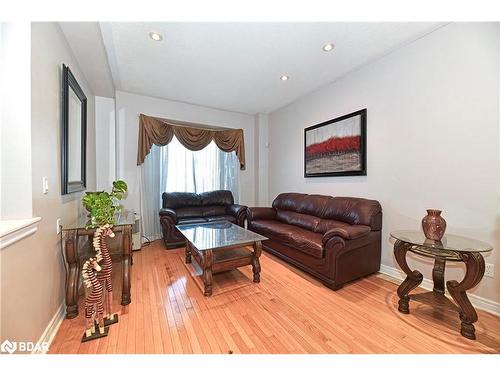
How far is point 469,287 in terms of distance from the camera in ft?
4.66

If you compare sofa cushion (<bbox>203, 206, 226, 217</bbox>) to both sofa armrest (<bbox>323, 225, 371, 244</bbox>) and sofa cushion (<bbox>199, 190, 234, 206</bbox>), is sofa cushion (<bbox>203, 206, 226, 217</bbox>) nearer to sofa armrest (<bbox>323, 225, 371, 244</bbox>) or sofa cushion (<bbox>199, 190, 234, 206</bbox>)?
sofa cushion (<bbox>199, 190, 234, 206</bbox>)

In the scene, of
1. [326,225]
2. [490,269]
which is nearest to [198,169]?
[326,225]

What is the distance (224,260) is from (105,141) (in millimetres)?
2896

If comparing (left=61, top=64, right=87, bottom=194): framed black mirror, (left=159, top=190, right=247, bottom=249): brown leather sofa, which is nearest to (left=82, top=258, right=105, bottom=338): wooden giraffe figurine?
(left=61, top=64, right=87, bottom=194): framed black mirror

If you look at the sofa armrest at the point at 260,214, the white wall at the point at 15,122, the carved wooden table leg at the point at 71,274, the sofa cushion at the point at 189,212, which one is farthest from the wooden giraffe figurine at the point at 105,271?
the sofa armrest at the point at 260,214

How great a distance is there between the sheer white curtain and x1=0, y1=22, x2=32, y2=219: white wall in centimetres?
252

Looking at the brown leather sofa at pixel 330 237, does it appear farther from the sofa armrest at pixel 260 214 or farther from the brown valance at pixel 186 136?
the brown valance at pixel 186 136

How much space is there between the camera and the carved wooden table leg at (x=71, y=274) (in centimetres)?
164

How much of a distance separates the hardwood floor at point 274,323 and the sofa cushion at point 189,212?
62.2 inches

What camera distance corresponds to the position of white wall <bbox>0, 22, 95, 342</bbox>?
108cm

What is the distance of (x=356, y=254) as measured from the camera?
2170 mm

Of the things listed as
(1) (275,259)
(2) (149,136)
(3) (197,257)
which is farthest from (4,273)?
(2) (149,136)

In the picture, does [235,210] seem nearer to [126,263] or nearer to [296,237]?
[296,237]

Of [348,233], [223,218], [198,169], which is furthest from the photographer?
[198,169]
